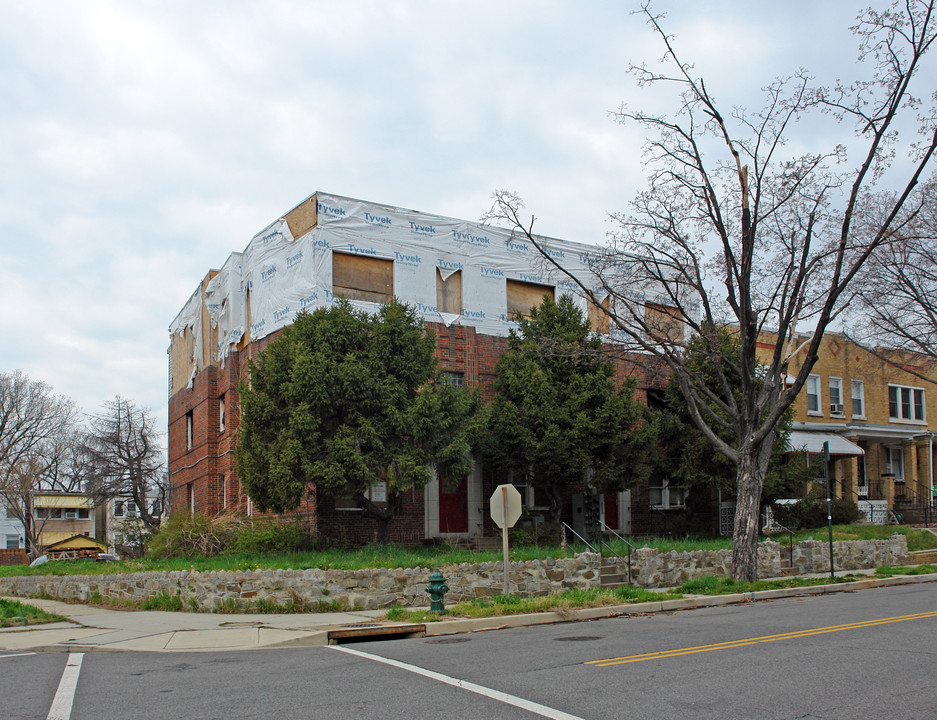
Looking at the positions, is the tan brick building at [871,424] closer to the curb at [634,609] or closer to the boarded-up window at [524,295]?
the boarded-up window at [524,295]

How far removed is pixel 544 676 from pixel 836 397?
32.0 meters

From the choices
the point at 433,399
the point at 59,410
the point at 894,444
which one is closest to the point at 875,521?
the point at 894,444

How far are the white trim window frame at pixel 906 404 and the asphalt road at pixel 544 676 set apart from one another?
2878cm

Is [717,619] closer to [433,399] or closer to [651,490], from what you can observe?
[433,399]

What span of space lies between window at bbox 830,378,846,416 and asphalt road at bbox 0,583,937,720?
82.5 ft

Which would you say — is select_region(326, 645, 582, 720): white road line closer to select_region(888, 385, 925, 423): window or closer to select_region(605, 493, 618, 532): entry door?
select_region(605, 493, 618, 532): entry door

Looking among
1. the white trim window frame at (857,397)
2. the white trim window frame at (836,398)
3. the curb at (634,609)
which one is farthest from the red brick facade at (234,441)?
the white trim window frame at (857,397)

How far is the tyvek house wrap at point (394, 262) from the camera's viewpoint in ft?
80.1

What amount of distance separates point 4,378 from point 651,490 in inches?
1667

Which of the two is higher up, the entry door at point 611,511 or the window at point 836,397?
the window at point 836,397

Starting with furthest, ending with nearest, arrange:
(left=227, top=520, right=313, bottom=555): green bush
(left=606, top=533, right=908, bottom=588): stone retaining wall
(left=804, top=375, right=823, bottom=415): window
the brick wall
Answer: the brick wall → (left=804, top=375, right=823, bottom=415): window → (left=227, top=520, right=313, bottom=555): green bush → (left=606, top=533, right=908, bottom=588): stone retaining wall

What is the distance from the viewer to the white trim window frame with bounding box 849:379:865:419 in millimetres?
37188

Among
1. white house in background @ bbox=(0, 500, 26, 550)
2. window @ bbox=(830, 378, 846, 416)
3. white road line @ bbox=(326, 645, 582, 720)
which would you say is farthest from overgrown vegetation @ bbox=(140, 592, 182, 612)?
white house in background @ bbox=(0, 500, 26, 550)

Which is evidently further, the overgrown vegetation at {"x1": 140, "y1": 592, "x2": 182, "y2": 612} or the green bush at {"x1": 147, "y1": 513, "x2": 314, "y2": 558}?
the green bush at {"x1": 147, "y1": 513, "x2": 314, "y2": 558}
